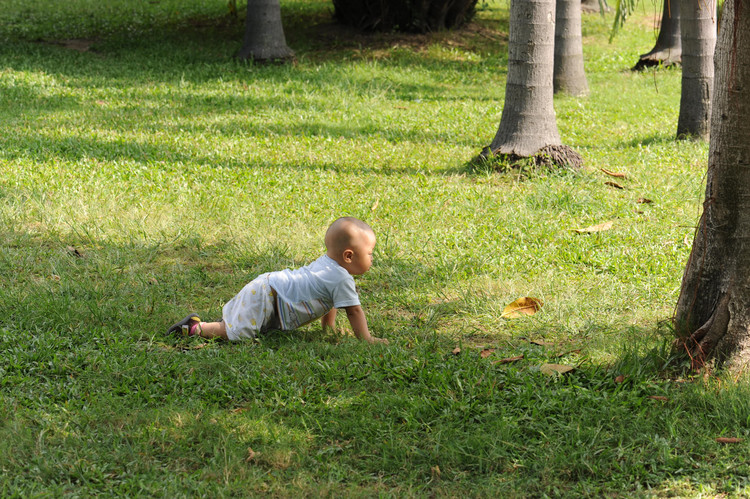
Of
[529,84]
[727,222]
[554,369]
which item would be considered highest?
[529,84]

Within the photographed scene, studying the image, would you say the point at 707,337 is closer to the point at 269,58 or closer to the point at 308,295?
the point at 308,295

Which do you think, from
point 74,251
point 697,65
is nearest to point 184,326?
point 74,251

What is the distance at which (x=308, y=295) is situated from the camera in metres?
4.43

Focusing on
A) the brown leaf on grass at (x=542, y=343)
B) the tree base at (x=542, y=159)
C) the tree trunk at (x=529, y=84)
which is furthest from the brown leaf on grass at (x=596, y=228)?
the brown leaf on grass at (x=542, y=343)

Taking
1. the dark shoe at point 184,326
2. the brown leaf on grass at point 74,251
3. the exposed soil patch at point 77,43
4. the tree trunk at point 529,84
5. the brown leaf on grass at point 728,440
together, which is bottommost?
the brown leaf on grass at point 728,440

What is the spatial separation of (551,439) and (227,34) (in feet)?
47.3

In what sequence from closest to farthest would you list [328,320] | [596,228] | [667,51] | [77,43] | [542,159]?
[328,320]
[596,228]
[542,159]
[667,51]
[77,43]

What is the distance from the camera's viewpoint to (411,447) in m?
3.38

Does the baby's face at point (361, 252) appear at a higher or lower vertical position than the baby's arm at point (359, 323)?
higher

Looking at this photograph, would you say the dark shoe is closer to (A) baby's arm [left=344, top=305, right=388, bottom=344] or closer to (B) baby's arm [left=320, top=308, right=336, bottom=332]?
(B) baby's arm [left=320, top=308, right=336, bottom=332]

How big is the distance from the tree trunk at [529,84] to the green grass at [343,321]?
0.44 meters

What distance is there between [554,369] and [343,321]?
1.48m

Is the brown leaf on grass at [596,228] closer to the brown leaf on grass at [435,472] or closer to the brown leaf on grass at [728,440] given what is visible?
the brown leaf on grass at [728,440]

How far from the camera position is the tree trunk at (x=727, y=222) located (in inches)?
142
